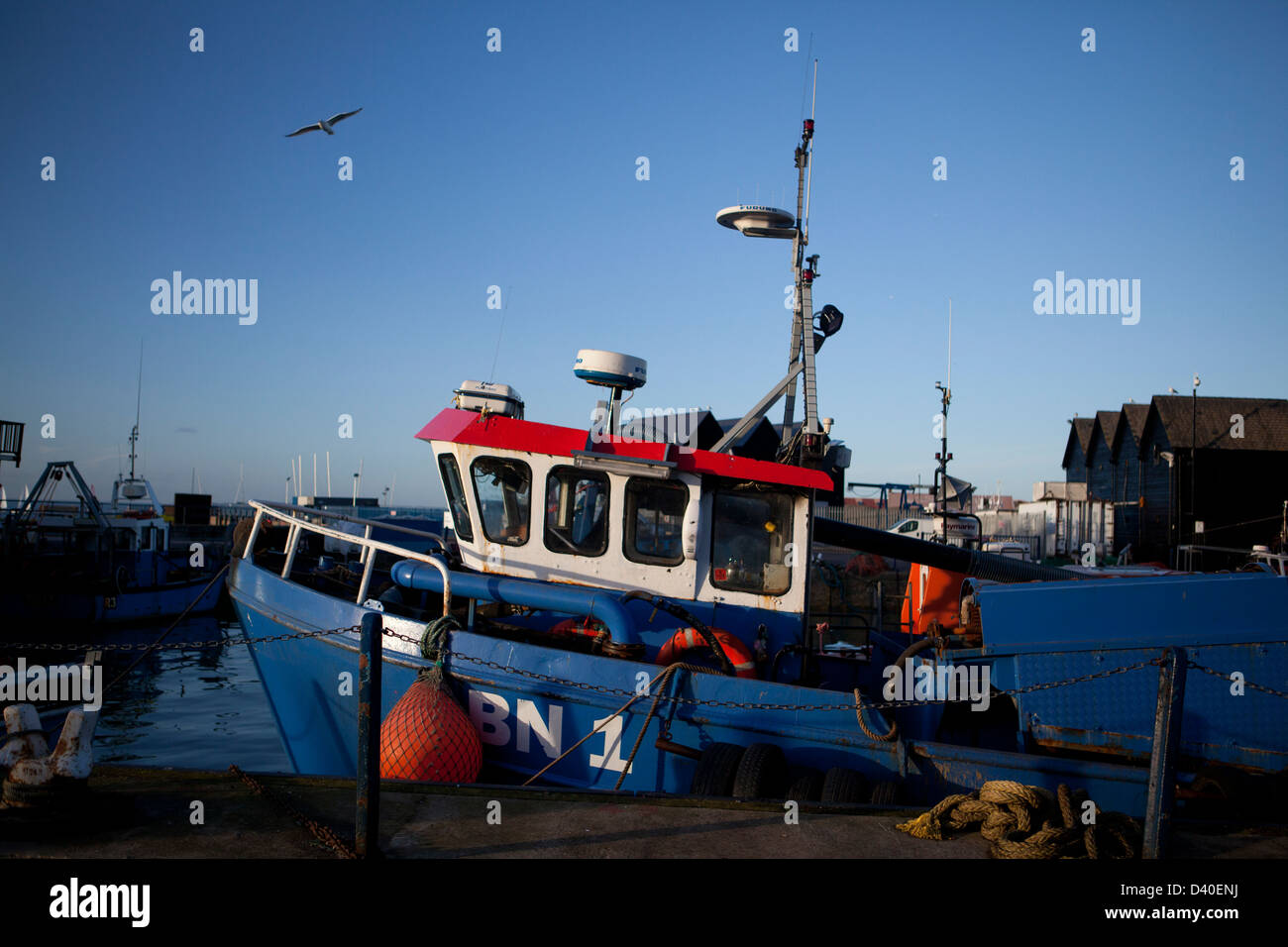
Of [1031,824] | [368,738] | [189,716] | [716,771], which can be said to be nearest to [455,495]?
[716,771]

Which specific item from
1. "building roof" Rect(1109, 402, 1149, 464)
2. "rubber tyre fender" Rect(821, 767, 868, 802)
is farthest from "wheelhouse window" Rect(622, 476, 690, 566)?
"building roof" Rect(1109, 402, 1149, 464)

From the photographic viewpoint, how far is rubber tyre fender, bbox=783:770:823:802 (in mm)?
5297

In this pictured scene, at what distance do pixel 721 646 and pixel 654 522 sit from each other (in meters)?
1.31

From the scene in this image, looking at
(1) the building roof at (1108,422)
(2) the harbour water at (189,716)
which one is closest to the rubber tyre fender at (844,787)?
(2) the harbour water at (189,716)

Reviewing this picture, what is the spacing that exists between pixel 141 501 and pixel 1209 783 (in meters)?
30.7

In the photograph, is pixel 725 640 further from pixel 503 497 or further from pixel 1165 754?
pixel 1165 754

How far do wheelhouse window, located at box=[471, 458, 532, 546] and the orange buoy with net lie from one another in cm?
182

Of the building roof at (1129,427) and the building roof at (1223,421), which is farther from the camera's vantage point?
the building roof at (1129,427)

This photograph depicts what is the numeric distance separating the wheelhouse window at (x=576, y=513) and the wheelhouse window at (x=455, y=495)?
0.80 m

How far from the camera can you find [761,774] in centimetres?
547

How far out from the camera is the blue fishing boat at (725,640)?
5668mm

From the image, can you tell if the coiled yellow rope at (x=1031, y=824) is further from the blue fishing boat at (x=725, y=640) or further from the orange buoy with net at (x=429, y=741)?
the orange buoy with net at (x=429, y=741)

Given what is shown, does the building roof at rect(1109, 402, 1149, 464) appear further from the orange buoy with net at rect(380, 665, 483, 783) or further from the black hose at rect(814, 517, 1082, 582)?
the orange buoy with net at rect(380, 665, 483, 783)
